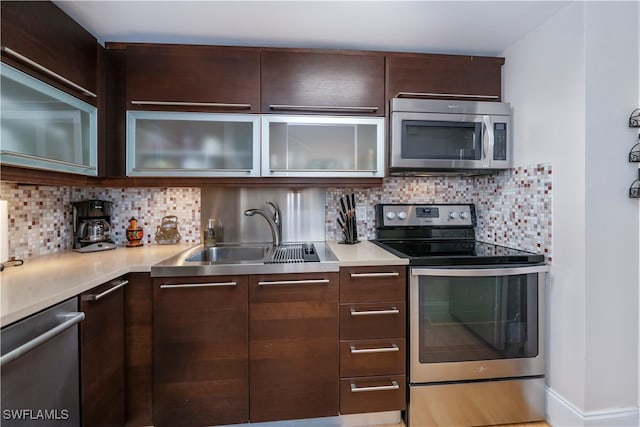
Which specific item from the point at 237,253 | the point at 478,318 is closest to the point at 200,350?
the point at 237,253

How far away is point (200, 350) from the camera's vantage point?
142cm

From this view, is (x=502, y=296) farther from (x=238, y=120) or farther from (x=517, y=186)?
(x=238, y=120)

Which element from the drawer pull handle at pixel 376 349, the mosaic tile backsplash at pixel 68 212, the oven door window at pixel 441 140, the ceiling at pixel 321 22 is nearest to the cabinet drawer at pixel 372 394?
the drawer pull handle at pixel 376 349

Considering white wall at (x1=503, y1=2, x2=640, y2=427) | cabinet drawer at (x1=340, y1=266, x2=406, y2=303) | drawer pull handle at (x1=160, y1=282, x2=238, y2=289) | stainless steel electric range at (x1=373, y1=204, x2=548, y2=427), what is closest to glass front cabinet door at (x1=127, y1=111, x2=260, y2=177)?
drawer pull handle at (x1=160, y1=282, x2=238, y2=289)

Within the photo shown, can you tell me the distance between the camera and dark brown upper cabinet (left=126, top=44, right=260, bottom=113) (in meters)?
1.67

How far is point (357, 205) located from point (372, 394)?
3.95 ft

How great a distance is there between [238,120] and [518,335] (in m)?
Answer: 2.02

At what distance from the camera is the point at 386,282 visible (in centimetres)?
150

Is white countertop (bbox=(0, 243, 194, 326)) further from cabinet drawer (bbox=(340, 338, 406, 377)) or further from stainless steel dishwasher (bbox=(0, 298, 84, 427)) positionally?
cabinet drawer (bbox=(340, 338, 406, 377))

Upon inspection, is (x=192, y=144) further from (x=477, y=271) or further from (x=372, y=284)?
(x=477, y=271)

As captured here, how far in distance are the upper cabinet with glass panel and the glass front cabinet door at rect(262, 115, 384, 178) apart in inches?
37.0

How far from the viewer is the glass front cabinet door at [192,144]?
1705 mm

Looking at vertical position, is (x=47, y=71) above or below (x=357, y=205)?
above

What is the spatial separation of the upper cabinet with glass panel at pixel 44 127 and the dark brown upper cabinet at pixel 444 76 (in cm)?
174
